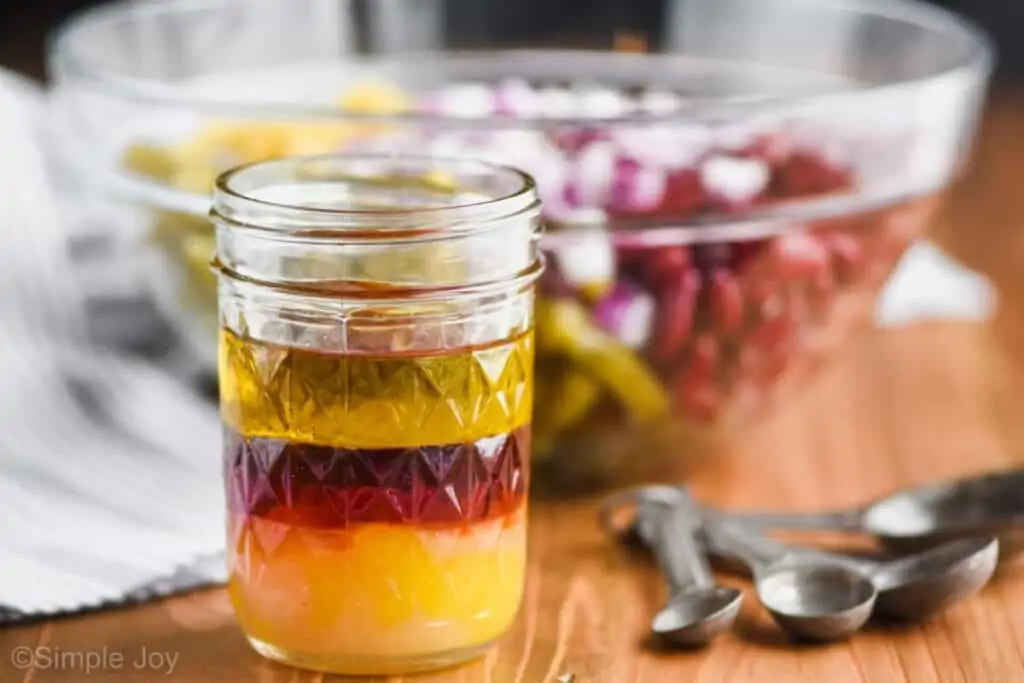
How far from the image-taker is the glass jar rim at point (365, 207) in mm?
685

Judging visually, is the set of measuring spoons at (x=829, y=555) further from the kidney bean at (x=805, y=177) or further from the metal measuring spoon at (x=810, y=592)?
the kidney bean at (x=805, y=177)

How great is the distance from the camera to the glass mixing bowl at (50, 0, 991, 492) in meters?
0.91

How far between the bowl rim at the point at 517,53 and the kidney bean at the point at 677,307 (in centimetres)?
9

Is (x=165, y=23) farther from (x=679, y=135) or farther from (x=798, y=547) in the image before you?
(x=798, y=547)

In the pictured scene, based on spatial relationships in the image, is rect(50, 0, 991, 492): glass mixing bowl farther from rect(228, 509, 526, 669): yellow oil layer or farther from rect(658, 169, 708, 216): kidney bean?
rect(228, 509, 526, 669): yellow oil layer

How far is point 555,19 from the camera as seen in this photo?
1267 millimetres

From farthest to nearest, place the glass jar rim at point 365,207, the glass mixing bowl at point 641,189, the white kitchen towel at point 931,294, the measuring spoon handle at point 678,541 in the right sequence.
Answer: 1. the white kitchen towel at point 931,294
2. the glass mixing bowl at point 641,189
3. the measuring spoon handle at point 678,541
4. the glass jar rim at point 365,207

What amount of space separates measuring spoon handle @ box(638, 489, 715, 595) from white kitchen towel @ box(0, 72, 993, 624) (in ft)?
0.77

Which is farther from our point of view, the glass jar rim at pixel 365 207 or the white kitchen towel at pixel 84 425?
the white kitchen towel at pixel 84 425

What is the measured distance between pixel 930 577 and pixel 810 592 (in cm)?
6

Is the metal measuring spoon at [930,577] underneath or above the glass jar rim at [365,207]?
underneath

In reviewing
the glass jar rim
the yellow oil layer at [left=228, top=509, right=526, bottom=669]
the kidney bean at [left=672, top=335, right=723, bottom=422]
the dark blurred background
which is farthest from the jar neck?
the dark blurred background

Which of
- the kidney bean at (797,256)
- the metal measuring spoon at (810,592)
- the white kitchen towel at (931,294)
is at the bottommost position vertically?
the white kitchen towel at (931,294)

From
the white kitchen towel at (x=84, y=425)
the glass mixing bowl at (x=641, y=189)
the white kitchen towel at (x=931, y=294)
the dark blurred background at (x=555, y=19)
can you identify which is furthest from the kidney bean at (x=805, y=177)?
the dark blurred background at (x=555, y=19)
